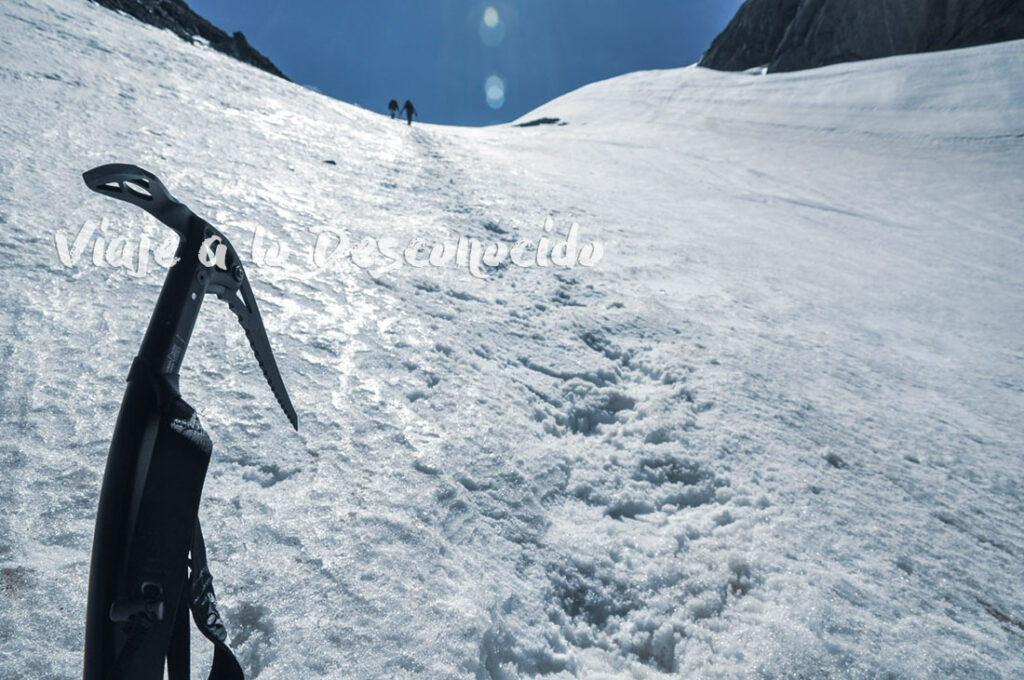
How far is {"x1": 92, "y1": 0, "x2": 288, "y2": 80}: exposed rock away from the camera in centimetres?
1380

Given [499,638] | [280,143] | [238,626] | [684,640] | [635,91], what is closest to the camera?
[238,626]

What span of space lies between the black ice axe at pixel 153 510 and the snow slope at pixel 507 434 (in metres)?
0.83

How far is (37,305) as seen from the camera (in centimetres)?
255

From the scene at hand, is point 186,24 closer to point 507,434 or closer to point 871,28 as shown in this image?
point 507,434

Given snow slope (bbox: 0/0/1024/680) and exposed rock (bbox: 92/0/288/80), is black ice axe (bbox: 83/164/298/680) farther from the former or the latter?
exposed rock (bbox: 92/0/288/80)

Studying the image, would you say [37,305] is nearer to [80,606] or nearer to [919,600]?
[80,606]

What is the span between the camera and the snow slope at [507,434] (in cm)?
176

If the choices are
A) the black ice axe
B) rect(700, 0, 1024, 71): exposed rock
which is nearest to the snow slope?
the black ice axe

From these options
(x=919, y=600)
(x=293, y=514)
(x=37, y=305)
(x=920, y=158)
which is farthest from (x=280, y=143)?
(x=920, y=158)

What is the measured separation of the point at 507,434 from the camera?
2.77 m

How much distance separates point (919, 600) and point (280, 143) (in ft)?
26.3

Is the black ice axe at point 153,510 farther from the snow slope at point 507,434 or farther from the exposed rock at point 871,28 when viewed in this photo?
the exposed rock at point 871,28

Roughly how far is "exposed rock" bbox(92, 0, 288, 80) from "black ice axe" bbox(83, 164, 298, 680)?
1646 cm

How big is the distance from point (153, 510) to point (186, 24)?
2524 cm
